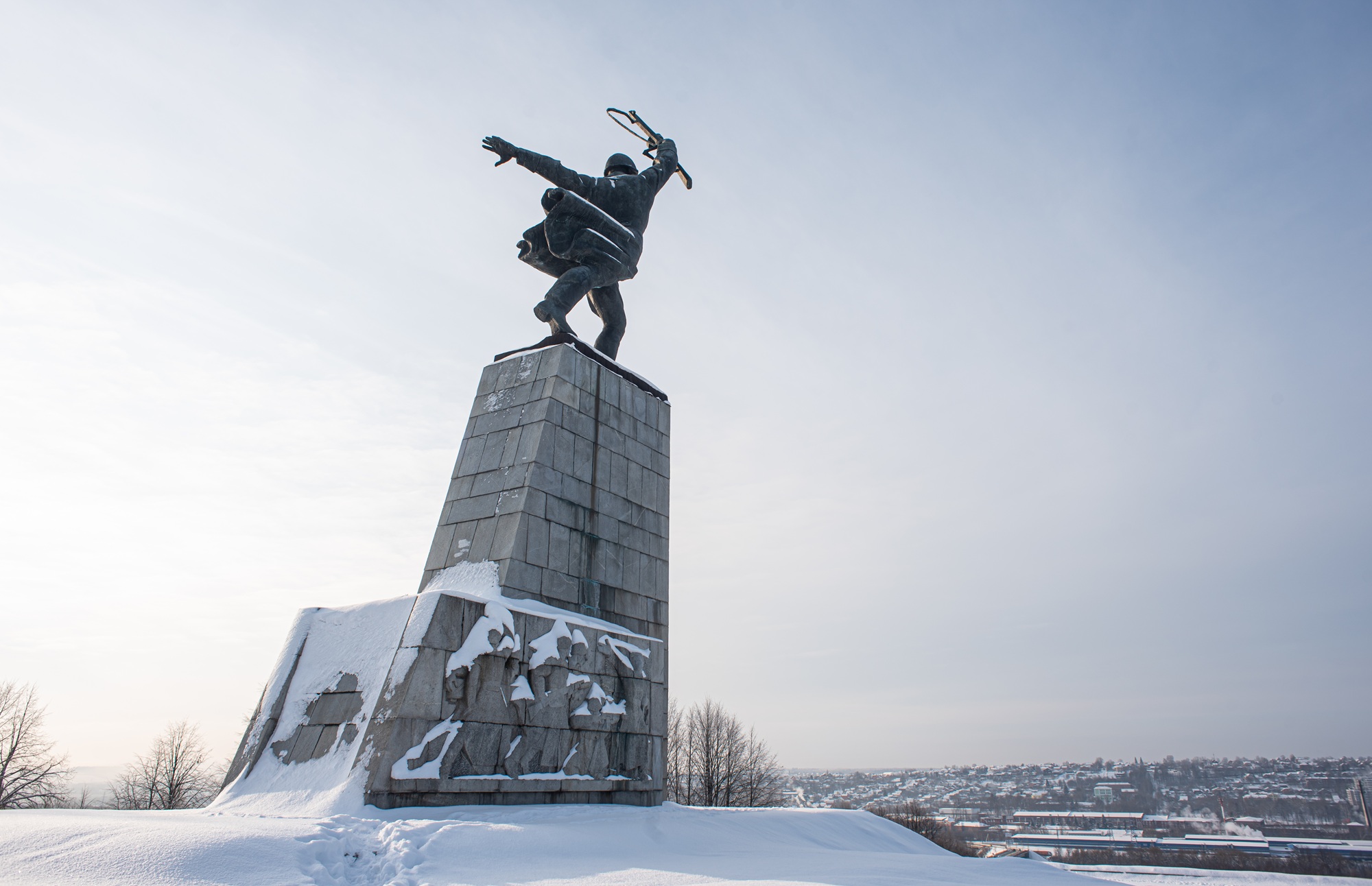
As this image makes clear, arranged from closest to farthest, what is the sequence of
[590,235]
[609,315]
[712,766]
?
[590,235] < [609,315] < [712,766]

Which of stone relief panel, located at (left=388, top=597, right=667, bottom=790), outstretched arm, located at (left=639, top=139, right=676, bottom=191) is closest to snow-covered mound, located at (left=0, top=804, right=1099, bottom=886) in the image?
stone relief panel, located at (left=388, top=597, right=667, bottom=790)

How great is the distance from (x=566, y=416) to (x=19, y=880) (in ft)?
19.6

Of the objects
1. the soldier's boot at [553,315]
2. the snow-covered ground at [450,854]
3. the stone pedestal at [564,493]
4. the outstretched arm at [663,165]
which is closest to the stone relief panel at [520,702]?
the snow-covered ground at [450,854]

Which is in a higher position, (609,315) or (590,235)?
(590,235)

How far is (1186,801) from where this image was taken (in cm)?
9712

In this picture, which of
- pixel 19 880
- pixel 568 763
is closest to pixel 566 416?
pixel 568 763

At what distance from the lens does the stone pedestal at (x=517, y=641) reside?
5.95 m

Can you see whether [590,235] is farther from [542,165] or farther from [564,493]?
[564,493]

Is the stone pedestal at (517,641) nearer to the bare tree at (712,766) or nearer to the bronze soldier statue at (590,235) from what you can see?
the bronze soldier statue at (590,235)

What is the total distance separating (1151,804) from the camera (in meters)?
101

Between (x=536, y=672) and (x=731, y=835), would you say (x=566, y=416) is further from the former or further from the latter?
(x=731, y=835)

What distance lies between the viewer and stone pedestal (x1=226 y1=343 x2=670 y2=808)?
19.5 feet

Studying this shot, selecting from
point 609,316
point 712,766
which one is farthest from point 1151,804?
point 609,316

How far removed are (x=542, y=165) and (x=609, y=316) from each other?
88.1 inches
